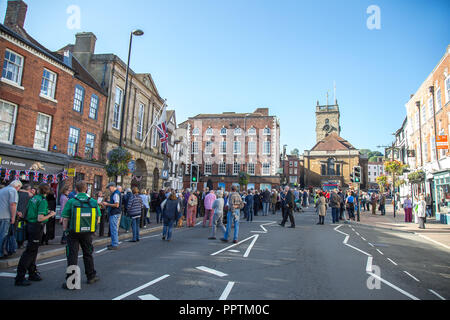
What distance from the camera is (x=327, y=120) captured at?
7325 centimetres

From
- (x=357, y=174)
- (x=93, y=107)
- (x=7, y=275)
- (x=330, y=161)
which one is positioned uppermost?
(x=330, y=161)

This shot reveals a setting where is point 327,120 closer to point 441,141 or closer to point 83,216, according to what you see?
point 441,141

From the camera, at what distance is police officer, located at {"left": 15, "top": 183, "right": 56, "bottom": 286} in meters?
4.90

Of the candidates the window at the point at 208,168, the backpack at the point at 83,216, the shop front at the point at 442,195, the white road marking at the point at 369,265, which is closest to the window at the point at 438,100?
the shop front at the point at 442,195

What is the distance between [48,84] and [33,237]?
13322mm

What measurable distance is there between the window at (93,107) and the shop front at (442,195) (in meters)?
23.4

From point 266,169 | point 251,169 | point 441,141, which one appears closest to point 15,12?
point 441,141

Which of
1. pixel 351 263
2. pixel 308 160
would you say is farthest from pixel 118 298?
pixel 308 160

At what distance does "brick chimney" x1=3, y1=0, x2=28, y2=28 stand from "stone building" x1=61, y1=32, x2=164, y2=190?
4.96 metres

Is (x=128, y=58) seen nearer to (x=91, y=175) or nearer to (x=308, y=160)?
(x=91, y=175)

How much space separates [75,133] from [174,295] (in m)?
15.8

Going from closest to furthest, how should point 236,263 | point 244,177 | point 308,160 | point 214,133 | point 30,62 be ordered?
point 236,263 → point 30,62 → point 244,177 → point 214,133 → point 308,160

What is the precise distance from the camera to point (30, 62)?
14062 mm

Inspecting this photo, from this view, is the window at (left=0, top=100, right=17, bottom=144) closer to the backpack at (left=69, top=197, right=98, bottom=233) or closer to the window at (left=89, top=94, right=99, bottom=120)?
the window at (left=89, top=94, right=99, bottom=120)
